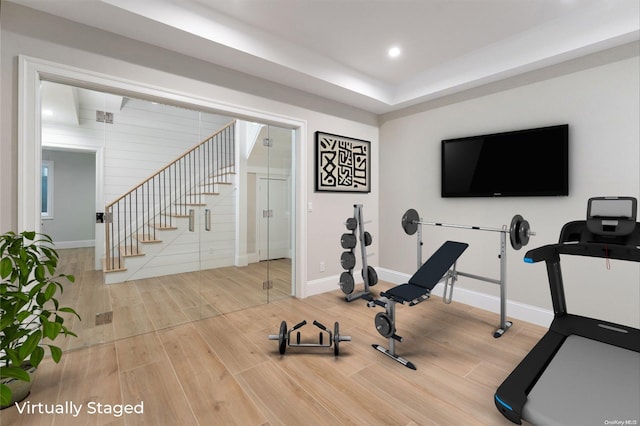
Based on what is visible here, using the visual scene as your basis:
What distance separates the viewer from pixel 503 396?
1475 millimetres

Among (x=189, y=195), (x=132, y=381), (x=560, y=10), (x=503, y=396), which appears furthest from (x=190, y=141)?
(x=560, y=10)

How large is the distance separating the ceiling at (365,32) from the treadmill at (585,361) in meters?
1.75

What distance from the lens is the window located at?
7.46ft

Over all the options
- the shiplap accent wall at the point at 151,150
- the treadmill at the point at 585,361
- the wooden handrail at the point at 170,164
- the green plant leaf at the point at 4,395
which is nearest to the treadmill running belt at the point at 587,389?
the treadmill at the point at 585,361

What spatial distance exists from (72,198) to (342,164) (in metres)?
2.94

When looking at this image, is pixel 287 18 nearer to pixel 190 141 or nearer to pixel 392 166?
pixel 190 141

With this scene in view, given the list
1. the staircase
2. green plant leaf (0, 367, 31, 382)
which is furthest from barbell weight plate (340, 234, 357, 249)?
green plant leaf (0, 367, 31, 382)

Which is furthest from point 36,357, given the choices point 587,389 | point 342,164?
point 342,164

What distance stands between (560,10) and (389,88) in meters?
1.88

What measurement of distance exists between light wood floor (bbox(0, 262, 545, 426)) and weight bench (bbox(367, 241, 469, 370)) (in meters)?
0.19

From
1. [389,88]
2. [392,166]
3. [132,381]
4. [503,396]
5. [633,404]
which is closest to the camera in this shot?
[633,404]

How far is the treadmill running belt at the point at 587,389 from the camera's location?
1313mm

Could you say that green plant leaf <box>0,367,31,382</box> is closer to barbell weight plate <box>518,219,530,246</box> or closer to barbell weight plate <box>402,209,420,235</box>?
barbell weight plate <box>402,209,420,235</box>

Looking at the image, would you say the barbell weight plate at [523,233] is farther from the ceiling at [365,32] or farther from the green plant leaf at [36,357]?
the green plant leaf at [36,357]
